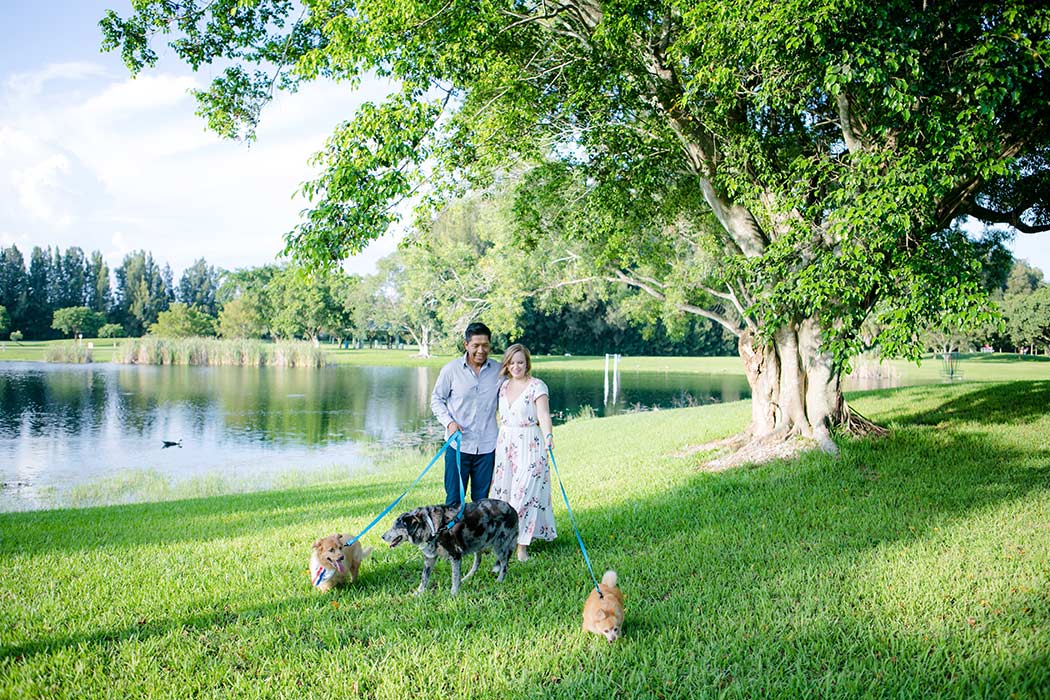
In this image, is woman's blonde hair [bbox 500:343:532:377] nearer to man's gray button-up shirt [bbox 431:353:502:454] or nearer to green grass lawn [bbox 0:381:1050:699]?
man's gray button-up shirt [bbox 431:353:502:454]

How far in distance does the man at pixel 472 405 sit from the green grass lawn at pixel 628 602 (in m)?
0.87

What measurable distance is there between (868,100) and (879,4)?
3.90ft

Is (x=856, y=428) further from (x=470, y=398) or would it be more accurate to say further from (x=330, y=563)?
(x=330, y=563)

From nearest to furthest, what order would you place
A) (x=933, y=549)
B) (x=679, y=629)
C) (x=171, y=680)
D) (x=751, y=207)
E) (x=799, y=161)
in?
(x=171, y=680)
(x=679, y=629)
(x=933, y=549)
(x=799, y=161)
(x=751, y=207)

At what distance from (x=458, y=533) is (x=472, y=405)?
1.33 m

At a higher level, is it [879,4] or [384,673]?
[879,4]

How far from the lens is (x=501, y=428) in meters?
6.03

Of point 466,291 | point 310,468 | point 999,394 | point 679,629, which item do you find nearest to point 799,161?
point 679,629

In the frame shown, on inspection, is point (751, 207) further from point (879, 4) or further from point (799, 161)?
point (879, 4)

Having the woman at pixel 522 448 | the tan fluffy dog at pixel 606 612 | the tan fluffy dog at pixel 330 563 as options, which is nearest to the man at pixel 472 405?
the woman at pixel 522 448

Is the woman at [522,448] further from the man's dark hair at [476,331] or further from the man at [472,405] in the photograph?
the man's dark hair at [476,331]

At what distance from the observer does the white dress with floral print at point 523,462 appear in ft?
19.2

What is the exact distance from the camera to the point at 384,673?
3.77 meters

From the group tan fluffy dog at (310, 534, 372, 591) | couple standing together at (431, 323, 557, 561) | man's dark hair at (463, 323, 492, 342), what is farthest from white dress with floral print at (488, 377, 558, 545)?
tan fluffy dog at (310, 534, 372, 591)
